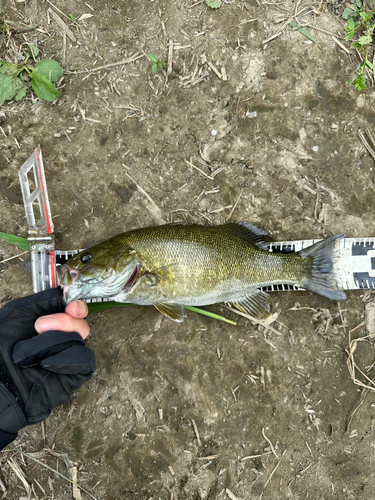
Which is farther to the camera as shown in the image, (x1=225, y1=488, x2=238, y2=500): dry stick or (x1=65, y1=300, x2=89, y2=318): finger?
(x1=225, y1=488, x2=238, y2=500): dry stick

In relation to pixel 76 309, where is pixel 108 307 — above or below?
below

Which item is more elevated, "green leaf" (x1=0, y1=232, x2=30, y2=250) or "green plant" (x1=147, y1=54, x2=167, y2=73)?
"green plant" (x1=147, y1=54, x2=167, y2=73)

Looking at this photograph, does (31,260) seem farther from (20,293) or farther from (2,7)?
(2,7)

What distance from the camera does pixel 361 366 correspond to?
381cm

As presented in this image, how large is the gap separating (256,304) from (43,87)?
3099 millimetres

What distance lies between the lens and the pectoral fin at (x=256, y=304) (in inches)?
143

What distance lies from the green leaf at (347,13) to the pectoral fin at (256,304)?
3.01 m

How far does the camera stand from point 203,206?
384cm

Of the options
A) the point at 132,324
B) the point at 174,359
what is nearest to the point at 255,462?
the point at 174,359

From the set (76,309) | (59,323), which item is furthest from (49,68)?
(59,323)

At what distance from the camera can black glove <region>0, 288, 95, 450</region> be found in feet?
9.84

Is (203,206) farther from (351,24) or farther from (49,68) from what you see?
(351,24)

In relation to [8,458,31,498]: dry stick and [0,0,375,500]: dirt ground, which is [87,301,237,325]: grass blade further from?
[8,458,31,498]: dry stick

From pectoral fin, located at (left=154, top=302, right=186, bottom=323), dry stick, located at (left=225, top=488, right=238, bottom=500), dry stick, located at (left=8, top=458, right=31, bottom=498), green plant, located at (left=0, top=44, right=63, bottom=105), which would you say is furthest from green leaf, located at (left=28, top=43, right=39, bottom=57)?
dry stick, located at (left=225, top=488, right=238, bottom=500)
